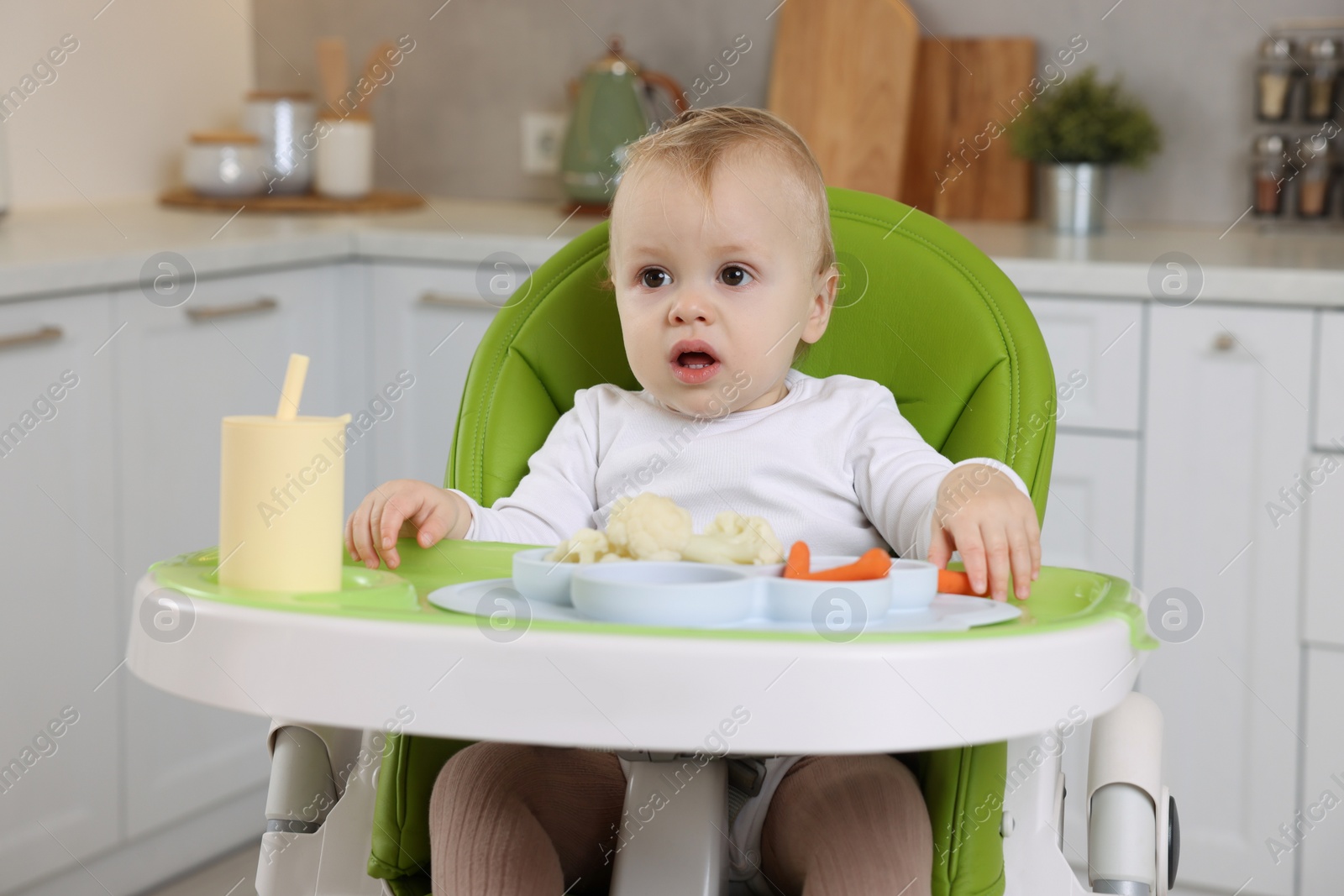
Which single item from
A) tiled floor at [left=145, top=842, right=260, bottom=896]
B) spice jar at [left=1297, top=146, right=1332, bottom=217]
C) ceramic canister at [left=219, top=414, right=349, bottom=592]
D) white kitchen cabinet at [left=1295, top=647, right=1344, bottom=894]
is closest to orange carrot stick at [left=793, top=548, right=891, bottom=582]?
ceramic canister at [left=219, top=414, right=349, bottom=592]

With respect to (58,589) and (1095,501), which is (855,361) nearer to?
(1095,501)

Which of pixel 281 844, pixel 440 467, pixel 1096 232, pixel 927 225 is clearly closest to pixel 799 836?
pixel 281 844

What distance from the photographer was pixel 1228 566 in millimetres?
1719

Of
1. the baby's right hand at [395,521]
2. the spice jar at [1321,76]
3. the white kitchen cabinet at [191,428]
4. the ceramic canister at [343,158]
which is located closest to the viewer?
the baby's right hand at [395,521]

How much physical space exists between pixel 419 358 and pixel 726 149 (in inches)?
41.8

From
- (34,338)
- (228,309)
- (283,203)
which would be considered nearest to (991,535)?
(34,338)

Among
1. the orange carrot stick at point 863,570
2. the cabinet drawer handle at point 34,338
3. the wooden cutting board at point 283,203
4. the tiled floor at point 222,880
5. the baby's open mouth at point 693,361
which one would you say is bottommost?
the tiled floor at point 222,880

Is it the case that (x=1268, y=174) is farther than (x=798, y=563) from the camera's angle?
Yes

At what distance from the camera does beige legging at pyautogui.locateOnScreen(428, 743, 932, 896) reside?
2.94 feet

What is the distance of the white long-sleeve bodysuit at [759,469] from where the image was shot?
1096 mm

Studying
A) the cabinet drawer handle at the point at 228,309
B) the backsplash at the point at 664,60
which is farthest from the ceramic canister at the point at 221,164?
the cabinet drawer handle at the point at 228,309

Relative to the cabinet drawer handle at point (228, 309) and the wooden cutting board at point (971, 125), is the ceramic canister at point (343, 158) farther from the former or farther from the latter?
the wooden cutting board at point (971, 125)

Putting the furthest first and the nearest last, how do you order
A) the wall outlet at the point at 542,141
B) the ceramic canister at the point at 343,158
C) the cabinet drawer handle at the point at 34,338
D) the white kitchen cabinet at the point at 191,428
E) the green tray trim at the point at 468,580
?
1. the wall outlet at the point at 542,141
2. the ceramic canister at the point at 343,158
3. the white kitchen cabinet at the point at 191,428
4. the cabinet drawer handle at the point at 34,338
5. the green tray trim at the point at 468,580

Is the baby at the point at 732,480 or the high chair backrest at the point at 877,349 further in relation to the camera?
the high chair backrest at the point at 877,349
